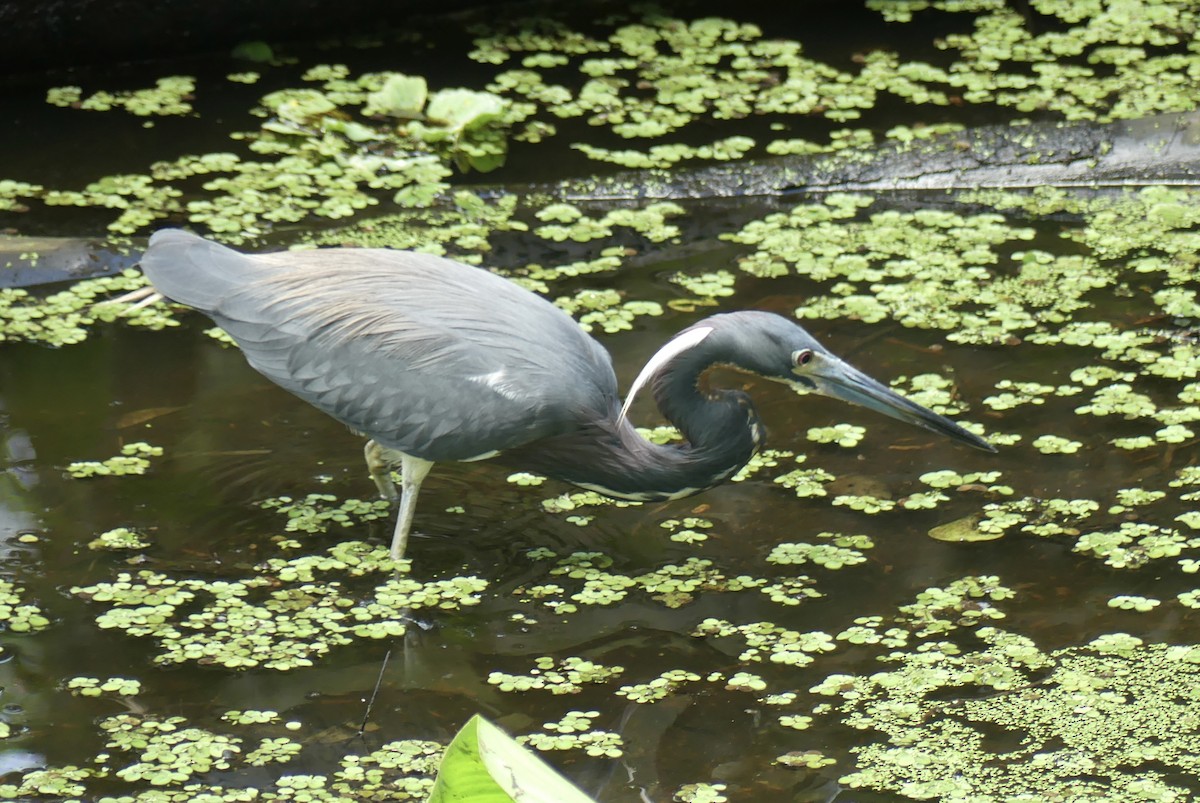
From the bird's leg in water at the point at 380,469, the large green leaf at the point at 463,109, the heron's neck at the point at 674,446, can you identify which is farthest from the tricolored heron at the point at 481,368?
the large green leaf at the point at 463,109

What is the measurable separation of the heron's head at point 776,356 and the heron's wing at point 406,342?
0.27 metres

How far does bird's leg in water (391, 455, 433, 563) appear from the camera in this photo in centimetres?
430

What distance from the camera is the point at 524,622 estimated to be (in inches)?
163

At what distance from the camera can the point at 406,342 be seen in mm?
4266

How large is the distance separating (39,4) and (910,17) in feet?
14.8

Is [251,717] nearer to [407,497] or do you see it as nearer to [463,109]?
[407,497]

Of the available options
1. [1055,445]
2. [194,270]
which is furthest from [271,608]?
[1055,445]

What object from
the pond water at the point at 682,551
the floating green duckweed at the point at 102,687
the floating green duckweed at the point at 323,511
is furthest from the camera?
the floating green duckweed at the point at 323,511

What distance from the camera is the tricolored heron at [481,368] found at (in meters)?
4.19

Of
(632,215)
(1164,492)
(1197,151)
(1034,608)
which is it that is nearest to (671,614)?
(1034,608)

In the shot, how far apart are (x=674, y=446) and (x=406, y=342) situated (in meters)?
0.84

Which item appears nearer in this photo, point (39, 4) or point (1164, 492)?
point (1164, 492)

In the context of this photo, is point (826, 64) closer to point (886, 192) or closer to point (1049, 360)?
point (886, 192)

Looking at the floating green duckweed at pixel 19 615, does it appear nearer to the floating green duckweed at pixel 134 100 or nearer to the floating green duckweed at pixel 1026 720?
the floating green duckweed at pixel 1026 720
